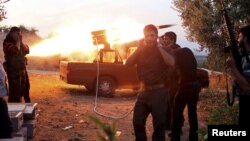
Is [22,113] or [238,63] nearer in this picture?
[238,63]

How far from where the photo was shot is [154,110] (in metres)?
6.95

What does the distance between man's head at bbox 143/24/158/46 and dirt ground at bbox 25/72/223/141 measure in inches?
117

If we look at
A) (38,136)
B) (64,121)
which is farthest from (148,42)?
(64,121)

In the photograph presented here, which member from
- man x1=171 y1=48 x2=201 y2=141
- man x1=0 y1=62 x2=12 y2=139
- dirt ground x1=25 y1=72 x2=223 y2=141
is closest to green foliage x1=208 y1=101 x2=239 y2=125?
dirt ground x1=25 y1=72 x2=223 y2=141

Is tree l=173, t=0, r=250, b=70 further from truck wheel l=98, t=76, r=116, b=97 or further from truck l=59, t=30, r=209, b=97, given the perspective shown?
truck wheel l=98, t=76, r=116, b=97

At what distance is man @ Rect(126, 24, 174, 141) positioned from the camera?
6.96 m

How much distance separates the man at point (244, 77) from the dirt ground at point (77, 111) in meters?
3.56

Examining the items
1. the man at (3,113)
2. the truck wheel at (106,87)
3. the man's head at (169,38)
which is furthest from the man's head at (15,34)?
the truck wheel at (106,87)

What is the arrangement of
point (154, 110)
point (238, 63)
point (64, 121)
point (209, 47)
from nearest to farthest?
1. point (238, 63)
2. point (154, 110)
3. point (64, 121)
4. point (209, 47)

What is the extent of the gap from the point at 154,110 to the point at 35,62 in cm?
3279

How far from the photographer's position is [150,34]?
7.06m

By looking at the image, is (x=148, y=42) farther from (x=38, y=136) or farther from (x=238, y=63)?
(x=38, y=136)

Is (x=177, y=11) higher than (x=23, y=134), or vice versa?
(x=177, y=11)

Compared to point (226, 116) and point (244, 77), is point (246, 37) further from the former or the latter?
point (226, 116)
